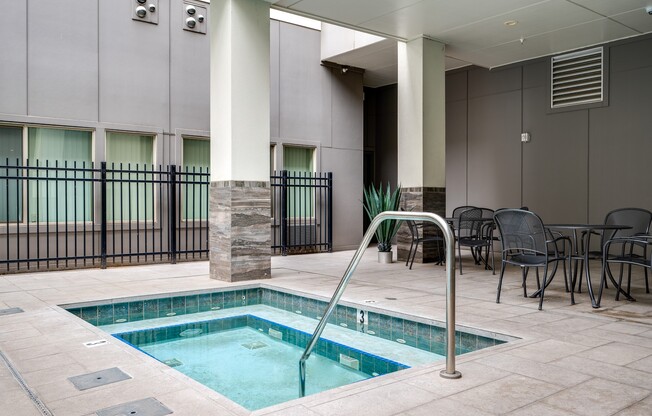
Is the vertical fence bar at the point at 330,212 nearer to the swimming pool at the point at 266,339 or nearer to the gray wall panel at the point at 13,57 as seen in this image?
the swimming pool at the point at 266,339

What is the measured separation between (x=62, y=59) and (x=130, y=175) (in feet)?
5.97

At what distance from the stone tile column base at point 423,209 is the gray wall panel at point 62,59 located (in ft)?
15.7

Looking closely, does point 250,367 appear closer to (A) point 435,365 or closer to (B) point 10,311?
(A) point 435,365

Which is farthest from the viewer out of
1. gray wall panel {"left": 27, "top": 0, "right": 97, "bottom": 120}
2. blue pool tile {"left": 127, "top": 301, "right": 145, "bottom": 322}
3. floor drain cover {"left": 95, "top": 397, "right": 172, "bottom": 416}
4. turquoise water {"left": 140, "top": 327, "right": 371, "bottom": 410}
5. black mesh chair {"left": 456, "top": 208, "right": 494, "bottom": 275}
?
gray wall panel {"left": 27, "top": 0, "right": 97, "bottom": 120}

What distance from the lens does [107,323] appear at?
4.23 m

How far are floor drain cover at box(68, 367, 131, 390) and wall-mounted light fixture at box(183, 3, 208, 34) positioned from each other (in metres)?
6.66

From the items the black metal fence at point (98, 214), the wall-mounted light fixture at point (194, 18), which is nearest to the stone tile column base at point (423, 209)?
the black metal fence at point (98, 214)

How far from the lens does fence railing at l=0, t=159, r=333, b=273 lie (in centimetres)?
666

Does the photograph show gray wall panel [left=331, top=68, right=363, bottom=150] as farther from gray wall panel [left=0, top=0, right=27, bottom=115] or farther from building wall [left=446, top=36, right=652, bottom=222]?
gray wall panel [left=0, top=0, right=27, bottom=115]

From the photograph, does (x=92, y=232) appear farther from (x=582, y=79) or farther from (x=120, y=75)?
(x=582, y=79)

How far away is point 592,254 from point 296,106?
5.93 meters

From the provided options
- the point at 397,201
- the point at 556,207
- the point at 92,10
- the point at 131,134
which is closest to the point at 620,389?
the point at 397,201

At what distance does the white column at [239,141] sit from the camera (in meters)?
5.68

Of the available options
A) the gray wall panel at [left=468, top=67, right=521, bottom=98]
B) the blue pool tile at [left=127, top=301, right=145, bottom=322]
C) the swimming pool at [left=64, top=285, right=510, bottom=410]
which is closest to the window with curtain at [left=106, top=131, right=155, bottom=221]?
the blue pool tile at [left=127, top=301, right=145, bottom=322]
